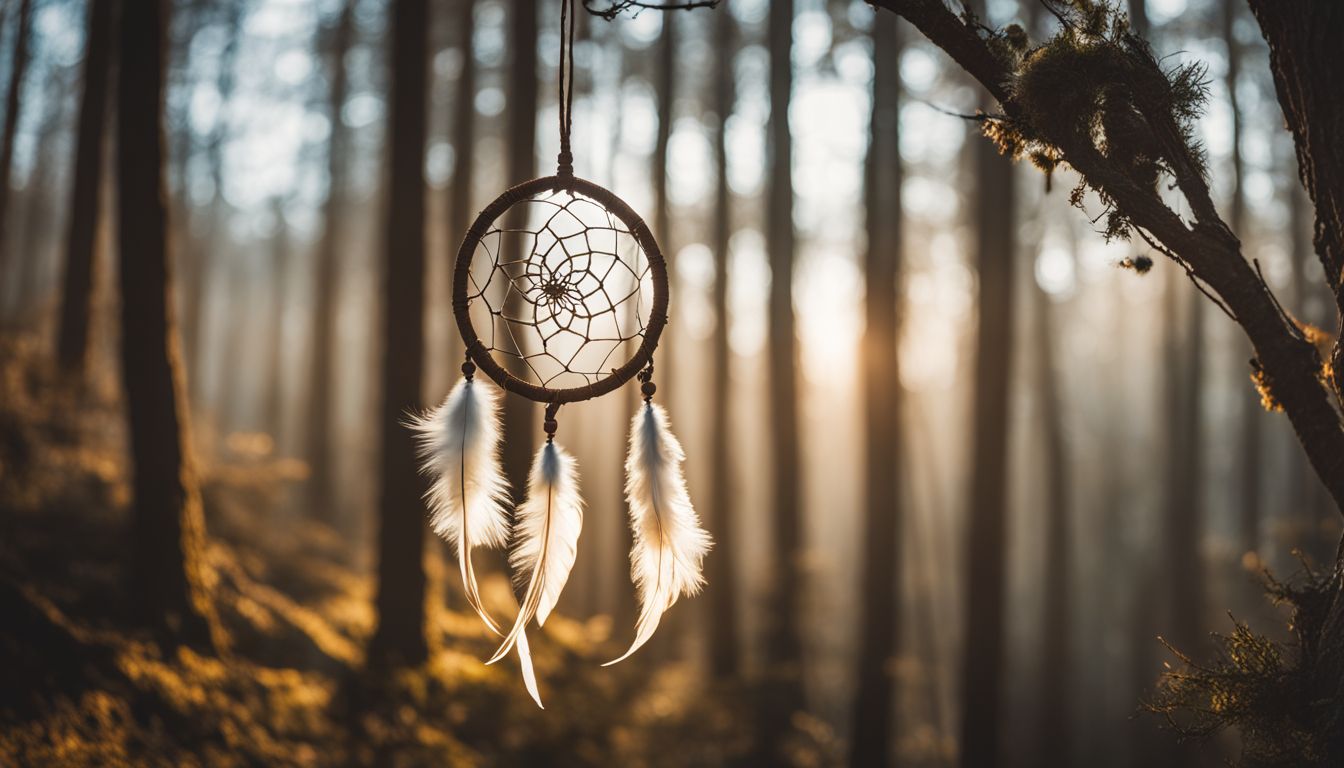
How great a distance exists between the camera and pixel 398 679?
26.1 ft

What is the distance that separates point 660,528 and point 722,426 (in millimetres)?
10873

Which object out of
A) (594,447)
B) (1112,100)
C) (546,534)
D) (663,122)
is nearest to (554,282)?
(546,534)

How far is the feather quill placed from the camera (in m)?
3.06

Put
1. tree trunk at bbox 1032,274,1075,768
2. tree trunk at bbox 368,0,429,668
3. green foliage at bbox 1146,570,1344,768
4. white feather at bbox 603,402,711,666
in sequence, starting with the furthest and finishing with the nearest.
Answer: tree trunk at bbox 1032,274,1075,768
tree trunk at bbox 368,0,429,668
white feather at bbox 603,402,711,666
green foliage at bbox 1146,570,1344,768

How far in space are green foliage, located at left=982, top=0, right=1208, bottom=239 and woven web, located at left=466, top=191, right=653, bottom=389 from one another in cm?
169

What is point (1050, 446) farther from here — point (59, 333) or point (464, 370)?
point (59, 333)

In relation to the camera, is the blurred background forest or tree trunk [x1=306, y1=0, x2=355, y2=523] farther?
tree trunk [x1=306, y1=0, x2=355, y2=523]

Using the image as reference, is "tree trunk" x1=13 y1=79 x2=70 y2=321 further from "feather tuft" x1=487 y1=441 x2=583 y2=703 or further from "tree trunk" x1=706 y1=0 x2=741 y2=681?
"feather tuft" x1=487 y1=441 x2=583 y2=703

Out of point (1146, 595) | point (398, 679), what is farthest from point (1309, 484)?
point (398, 679)

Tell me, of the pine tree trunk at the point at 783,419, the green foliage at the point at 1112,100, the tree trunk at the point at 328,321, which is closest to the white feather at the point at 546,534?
the green foliage at the point at 1112,100

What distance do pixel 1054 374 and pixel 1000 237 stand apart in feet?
32.0

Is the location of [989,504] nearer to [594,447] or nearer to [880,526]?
[880,526]

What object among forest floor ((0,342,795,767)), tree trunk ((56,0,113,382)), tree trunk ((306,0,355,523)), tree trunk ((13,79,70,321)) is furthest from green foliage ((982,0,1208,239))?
tree trunk ((13,79,70,321))

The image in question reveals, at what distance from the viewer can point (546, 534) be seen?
312 cm
